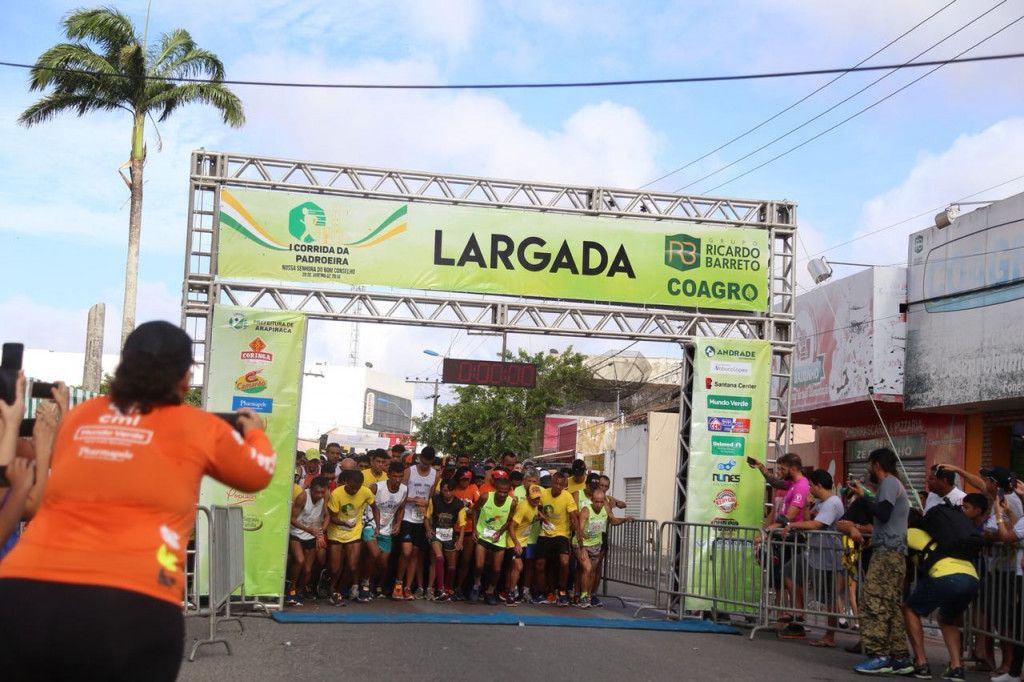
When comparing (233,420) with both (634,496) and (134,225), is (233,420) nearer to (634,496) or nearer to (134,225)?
(134,225)

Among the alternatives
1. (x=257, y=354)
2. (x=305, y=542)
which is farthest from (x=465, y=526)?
(x=257, y=354)

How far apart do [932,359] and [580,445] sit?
937 inches

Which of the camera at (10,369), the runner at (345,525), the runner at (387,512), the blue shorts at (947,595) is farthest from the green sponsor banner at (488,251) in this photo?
the camera at (10,369)

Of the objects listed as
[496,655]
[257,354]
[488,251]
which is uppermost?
[488,251]

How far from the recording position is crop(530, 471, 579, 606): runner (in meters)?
15.4

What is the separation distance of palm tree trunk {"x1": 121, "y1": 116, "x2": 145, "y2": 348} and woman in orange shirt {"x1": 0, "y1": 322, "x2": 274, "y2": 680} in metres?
21.6

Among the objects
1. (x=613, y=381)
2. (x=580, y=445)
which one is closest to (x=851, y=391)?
(x=580, y=445)

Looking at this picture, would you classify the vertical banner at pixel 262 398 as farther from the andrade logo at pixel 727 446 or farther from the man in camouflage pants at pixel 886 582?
the man in camouflage pants at pixel 886 582

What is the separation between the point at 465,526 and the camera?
602 inches

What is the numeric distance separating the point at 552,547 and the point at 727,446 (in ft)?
9.34

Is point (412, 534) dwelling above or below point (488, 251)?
below

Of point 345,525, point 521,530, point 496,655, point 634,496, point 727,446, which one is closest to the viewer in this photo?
point 496,655

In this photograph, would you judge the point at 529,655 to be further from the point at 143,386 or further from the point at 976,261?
the point at 976,261

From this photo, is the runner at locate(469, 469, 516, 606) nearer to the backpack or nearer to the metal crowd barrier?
the metal crowd barrier
